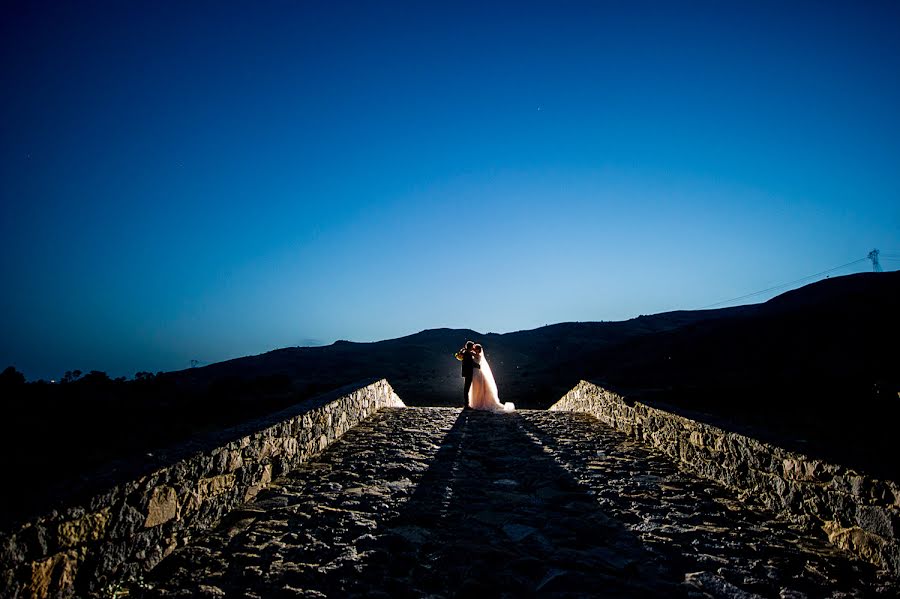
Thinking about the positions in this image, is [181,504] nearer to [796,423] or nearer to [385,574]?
[385,574]

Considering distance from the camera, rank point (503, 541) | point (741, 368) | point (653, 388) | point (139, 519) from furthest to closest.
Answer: point (741, 368), point (653, 388), point (503, 541), point (139, 519)

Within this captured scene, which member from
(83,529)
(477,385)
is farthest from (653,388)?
(83,529)

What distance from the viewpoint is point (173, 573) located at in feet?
9.41

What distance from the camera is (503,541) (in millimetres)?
3416

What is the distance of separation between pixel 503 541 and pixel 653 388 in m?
20.3

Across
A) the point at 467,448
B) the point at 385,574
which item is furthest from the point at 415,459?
the point at 385,574

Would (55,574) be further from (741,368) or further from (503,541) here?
(741,368)

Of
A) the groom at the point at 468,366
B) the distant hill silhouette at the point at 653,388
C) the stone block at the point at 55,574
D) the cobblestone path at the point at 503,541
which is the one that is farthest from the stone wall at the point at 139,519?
the groom at the point at 468,366

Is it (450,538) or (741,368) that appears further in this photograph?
(741,368)

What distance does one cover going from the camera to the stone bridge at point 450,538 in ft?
8.79

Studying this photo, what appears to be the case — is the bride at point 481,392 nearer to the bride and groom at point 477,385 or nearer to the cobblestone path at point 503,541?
the bride and groom at point 477,385

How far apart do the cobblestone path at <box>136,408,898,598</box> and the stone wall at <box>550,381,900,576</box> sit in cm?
17

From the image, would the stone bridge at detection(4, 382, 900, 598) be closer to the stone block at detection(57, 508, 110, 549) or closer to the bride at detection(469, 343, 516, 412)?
the stone block at detection(57, 508, 110, 549)

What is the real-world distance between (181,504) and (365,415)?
6171 millimetres
